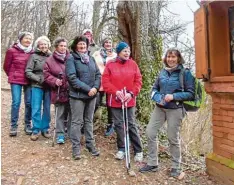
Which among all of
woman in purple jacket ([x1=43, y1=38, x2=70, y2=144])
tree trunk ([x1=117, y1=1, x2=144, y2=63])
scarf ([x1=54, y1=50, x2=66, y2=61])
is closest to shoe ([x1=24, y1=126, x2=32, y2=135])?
woman in purple jacket ([x1=43, y1=38, x2=70, y2=144])

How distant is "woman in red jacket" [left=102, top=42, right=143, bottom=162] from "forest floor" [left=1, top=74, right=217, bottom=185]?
382 mm

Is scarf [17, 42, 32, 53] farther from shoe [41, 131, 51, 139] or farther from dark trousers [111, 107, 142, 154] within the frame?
dark trousers [111, 107, 142, 154]

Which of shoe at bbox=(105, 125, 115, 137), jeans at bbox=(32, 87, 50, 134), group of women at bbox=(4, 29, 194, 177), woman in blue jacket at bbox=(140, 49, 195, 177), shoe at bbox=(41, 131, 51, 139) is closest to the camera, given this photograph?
woman in blue jacket at bbox=(140, 49, 195, 177)

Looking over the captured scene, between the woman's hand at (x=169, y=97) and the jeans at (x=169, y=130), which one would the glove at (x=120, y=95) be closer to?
the jeans at (x=169, y=130)

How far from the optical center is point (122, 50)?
4.75 metres

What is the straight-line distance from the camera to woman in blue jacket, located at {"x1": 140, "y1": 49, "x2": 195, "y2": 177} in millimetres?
4281

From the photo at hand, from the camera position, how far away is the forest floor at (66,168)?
4152mm

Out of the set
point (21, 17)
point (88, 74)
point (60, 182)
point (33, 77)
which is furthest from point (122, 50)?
point (21, 17)

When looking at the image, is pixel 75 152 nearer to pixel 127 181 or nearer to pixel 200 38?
pixel 127 181

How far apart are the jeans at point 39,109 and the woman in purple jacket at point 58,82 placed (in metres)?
0.31

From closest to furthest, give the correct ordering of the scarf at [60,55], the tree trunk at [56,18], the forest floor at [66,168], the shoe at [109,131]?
the forest floor at [66,168] < the scarf at [60,55] < the shoe at [109,131] < the tree trunk at [56,18]

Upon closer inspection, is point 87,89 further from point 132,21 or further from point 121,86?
point 132,21

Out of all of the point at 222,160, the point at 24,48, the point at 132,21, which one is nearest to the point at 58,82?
the point at 24,48

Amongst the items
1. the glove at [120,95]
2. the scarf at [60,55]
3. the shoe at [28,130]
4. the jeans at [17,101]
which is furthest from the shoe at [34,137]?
the glove at [120,95]
